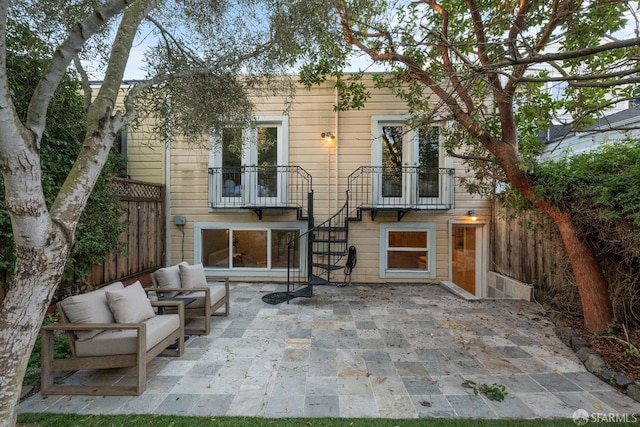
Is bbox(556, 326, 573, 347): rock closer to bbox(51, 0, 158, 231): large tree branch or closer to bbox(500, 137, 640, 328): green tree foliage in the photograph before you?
bbox(500, 137, 640, 328): green tree foliage

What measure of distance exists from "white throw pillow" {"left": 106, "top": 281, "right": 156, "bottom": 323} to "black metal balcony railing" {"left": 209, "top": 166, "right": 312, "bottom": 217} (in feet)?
12.0

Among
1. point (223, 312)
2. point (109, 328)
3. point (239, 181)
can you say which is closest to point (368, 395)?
point (109, 328)

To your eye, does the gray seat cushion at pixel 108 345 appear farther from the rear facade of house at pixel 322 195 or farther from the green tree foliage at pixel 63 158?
the rear facade of house at pixel 322 195

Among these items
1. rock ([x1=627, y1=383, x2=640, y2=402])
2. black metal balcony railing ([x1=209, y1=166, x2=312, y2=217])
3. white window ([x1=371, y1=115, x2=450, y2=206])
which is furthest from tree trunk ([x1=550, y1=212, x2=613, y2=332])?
black metal balcony railing ([x1=209, y1=166, x2=312, y2=217])

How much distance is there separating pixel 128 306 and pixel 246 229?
390cm

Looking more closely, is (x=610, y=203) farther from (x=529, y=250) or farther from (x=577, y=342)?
(x=529, y=250)

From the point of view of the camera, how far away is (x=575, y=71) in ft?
12.6

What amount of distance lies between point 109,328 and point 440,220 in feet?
20.3

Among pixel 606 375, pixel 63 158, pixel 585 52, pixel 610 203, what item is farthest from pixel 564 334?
pixel 63 158

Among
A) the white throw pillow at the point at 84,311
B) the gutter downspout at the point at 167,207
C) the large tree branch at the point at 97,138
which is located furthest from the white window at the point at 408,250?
the large tree branch at the point at 97,138

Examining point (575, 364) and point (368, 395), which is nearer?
point (368, 395)

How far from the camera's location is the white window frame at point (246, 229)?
655 cm

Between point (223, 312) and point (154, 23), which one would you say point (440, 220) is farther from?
point (154, 23)

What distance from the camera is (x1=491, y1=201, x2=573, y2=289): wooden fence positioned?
432 centimetres
